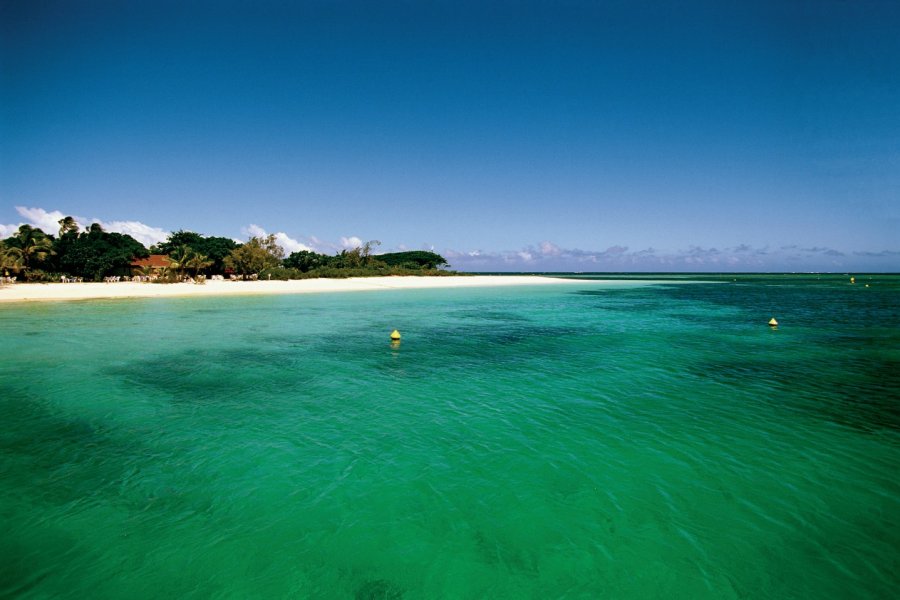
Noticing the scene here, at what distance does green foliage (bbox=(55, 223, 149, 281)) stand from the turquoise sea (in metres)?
55.2

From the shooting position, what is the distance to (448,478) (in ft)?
23.4

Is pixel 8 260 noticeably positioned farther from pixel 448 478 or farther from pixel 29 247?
pixel 448 478

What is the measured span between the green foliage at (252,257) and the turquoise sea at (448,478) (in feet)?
174

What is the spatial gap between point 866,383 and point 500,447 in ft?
40.3

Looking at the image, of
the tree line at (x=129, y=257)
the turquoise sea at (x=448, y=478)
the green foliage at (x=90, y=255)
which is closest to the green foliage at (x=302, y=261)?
the tree line at (x=129, y=257)

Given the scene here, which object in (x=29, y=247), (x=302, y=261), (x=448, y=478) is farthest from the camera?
(x=302, y=261)

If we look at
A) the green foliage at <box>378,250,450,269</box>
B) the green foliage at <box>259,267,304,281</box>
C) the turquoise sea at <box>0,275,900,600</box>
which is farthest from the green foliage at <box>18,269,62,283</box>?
the green foliage at <box>378,250,450,269</box>

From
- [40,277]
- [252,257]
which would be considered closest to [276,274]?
[252,257]

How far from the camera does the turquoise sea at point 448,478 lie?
4953 mm

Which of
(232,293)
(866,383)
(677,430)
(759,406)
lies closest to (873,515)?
(677,430)

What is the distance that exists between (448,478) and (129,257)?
73.0 metres

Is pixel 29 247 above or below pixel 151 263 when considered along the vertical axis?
above

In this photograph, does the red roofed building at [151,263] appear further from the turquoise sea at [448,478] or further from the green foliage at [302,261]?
the turquoise sea at [448,478]

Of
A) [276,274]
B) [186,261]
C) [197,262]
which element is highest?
[186,261]
